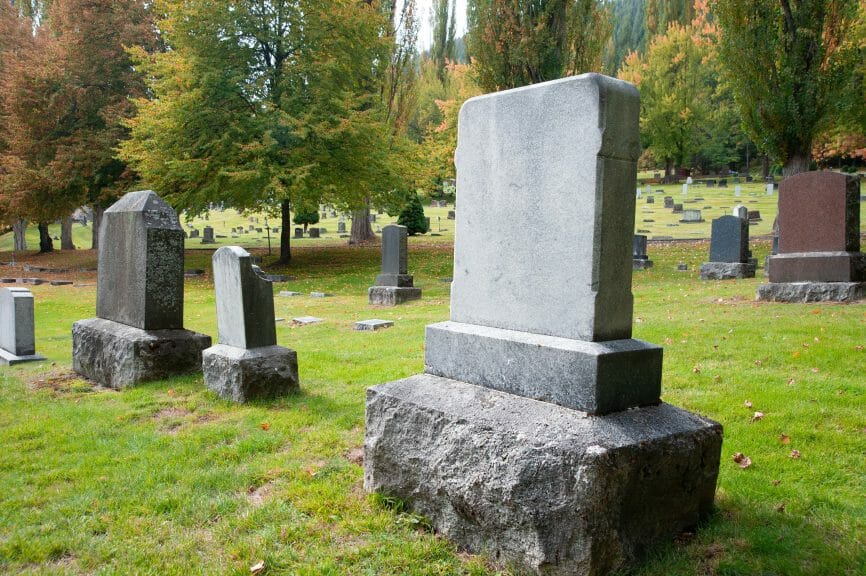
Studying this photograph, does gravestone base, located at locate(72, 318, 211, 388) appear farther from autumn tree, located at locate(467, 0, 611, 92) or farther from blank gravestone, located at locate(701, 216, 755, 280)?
autumn tree, located at locate(467, 0, 611, 92)

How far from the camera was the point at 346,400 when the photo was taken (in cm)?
575

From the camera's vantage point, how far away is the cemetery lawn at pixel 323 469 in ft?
9.83

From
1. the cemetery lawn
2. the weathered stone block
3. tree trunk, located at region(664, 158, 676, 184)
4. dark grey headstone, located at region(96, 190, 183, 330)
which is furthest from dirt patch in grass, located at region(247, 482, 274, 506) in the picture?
tree trunk, located at region(664, 158, 676, 184)

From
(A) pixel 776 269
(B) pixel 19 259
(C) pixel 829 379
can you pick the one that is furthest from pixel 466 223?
(B) pixel 19 259

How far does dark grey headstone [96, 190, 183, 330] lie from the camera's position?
22.1 feet

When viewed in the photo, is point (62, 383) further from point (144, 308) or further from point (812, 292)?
point (812, 292)

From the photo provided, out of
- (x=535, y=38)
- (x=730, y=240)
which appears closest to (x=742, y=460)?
(x=730, y=240)

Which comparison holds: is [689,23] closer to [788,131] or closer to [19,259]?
[788,131]

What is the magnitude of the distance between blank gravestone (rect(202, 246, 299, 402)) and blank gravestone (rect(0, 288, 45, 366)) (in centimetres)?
436

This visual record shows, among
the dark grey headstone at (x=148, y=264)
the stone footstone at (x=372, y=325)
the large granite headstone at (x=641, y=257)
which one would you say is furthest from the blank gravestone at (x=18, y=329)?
the large granite headstone at (x=641, y=257)

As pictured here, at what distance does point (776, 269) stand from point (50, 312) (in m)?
15.7

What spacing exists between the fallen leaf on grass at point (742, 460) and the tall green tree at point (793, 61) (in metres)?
16.0

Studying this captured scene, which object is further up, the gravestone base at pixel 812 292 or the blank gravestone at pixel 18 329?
the gravestone base at pixel 812 292

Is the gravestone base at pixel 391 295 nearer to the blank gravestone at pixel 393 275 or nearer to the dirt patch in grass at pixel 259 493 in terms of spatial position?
the blank gravestone at pixel 393 275
